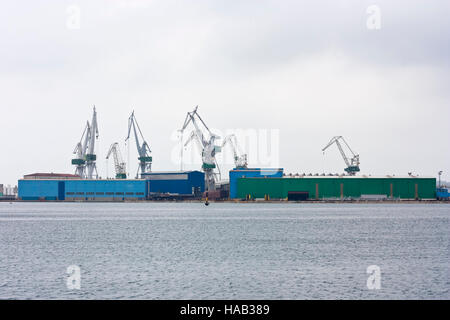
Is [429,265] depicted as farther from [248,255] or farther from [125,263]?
[125,263]

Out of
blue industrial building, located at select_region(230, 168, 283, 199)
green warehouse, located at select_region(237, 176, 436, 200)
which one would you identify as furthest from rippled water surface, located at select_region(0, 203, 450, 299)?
blue industrial building, located at select_region(230, 168, 283, 199)

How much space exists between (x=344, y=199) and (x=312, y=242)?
118 metres

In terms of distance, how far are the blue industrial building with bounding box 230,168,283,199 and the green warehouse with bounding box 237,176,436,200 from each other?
9891 millimetres

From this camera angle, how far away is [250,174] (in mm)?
183125

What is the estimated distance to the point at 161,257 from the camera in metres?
43.0

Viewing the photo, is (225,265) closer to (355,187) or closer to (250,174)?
(355,187)

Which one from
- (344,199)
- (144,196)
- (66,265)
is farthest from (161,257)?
(144,196)

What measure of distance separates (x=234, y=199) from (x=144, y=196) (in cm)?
3399

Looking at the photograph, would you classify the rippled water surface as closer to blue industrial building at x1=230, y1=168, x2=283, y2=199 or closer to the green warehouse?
the green warehouse

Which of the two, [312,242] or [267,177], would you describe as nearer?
[312,242]

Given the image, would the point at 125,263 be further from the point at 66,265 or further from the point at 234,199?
the point at 234,199

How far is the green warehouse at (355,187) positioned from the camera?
555ft
